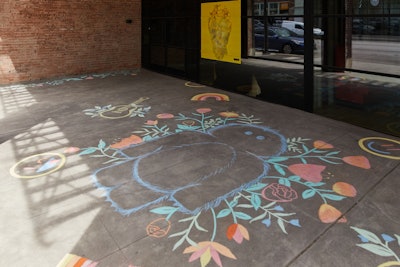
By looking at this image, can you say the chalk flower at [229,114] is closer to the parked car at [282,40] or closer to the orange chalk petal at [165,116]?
the orange chalk petal at [165,116]

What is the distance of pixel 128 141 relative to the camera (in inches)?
195

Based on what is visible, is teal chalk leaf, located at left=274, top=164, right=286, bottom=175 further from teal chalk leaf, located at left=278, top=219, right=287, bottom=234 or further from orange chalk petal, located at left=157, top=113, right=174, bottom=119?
orange chalk petal, located at left=157, top=113, right=174, bottom=119

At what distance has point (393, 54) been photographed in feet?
39.5

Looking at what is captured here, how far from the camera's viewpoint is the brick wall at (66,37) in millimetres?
9148

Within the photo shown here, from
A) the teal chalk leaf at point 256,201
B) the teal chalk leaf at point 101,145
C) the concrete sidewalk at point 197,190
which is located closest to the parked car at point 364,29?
the concrete sidewalk at point 197,190

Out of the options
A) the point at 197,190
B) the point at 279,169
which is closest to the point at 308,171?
the point at 279,169

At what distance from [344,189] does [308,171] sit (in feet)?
1.64

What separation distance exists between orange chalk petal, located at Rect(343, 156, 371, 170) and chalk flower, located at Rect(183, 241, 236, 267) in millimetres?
2290

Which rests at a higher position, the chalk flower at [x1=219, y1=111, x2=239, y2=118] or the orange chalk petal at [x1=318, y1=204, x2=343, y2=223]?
the chalk flower at [x1=219, y1=111, x2=239, y2=118]

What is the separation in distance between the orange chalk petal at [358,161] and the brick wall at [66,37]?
8.81 meters

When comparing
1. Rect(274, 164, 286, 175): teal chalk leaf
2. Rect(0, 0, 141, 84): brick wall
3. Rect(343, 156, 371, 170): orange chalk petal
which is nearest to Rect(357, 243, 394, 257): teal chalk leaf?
Rect(274, 164, 286, 175): teal chalk leaf

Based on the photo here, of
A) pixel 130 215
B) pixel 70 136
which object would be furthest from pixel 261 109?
pixel 130 215

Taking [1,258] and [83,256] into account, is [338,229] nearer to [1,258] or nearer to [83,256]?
[83,256]

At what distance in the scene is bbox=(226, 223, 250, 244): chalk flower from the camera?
8.90 feet
